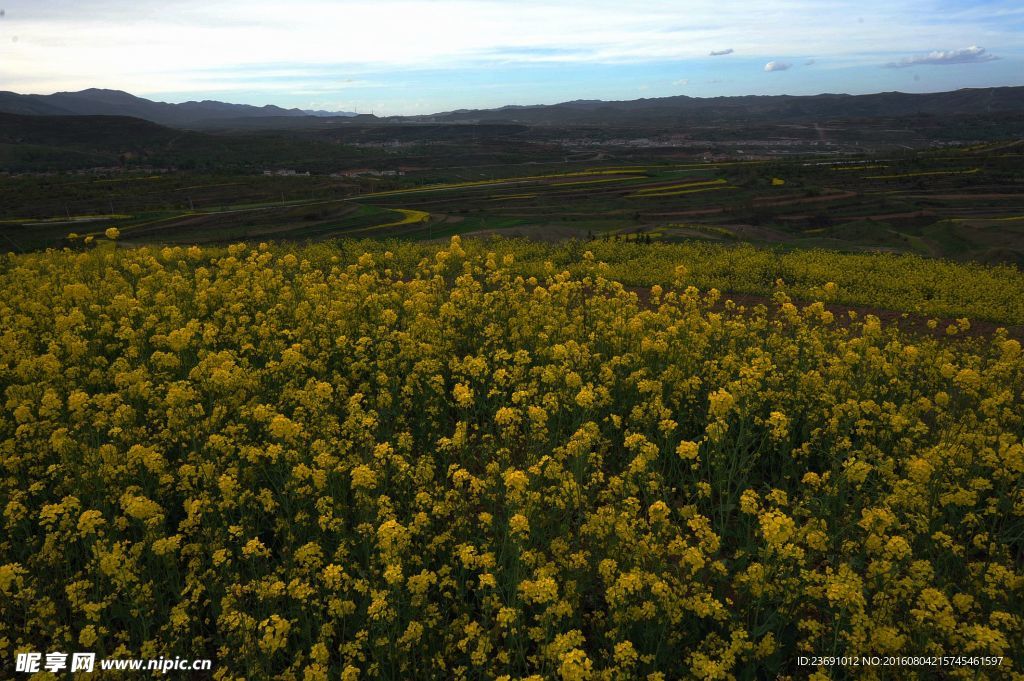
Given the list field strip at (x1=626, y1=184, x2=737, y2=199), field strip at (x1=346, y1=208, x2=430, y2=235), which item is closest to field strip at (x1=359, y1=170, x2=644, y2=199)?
field strip at (x1=346, y1=208, x2=430, y2=235)

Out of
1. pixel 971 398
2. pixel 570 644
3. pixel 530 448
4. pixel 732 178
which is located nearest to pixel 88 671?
pixel 570 644

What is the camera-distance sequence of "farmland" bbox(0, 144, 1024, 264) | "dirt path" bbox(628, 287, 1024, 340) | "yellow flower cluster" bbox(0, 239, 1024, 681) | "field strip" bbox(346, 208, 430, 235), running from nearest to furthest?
1. "yellow flower cluster" bbox(0, 239, 1024, 681)
2. "dirt path" bbox(628, 287, 1024, 340)
3. "farmland" bbox(0, 144, 1024, 264)
4. "field strip" bbox(346, 208, 430, 235)

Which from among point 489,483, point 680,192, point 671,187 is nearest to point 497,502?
point 489,483

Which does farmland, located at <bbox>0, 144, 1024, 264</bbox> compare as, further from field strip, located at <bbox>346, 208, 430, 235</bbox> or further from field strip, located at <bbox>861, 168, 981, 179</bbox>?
field strip, located at <bbox>861, 168, 981, 179</bbox>

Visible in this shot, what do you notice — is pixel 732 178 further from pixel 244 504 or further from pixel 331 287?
pixel 244 504

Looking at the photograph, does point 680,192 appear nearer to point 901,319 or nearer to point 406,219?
point 406,219

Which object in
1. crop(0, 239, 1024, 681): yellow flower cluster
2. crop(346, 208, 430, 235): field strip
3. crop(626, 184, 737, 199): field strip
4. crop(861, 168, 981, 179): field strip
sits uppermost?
→ crop(861, 168, 981, 179): field strip

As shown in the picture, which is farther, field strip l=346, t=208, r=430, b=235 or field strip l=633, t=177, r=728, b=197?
field strip l=633, t=177, r=728, b=197

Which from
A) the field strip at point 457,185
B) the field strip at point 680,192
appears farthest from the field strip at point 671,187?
the field strip at point 457,185

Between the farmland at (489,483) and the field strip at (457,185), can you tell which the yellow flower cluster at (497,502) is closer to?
the farmland at (489,483)
